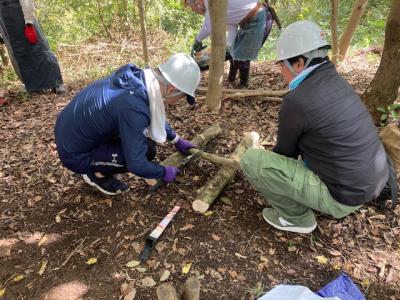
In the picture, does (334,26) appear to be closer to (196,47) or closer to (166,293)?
(196,47)

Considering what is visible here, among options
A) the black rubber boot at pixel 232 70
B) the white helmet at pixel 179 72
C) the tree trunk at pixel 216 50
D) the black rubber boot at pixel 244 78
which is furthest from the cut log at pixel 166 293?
the black rubber boot at pixel 232 70

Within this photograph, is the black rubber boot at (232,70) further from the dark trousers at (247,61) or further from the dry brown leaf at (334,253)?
the dry brown leaf at (334,253)

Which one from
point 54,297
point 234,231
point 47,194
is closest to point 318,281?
point 234,231

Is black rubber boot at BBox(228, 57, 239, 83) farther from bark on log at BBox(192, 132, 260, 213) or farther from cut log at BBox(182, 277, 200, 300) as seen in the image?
cut log at BBox(182, 277, 200, 300)

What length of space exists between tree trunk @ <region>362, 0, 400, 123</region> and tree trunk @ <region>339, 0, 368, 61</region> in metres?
2.39

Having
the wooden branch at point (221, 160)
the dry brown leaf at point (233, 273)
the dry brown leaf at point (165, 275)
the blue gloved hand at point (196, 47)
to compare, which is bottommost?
the dry brown leaf at point (233, 273)

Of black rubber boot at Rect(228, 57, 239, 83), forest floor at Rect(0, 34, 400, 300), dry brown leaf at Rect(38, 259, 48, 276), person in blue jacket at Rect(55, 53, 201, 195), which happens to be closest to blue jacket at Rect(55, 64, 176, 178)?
person in blue jacket at Rect(55, 53, 201, 195)

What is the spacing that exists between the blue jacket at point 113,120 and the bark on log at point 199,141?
23.5 inches

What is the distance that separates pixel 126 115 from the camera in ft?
8.84

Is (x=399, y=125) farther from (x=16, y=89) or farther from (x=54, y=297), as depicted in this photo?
(x=16, y=89)

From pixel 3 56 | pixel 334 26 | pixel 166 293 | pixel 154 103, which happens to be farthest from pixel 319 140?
pixel 3 56

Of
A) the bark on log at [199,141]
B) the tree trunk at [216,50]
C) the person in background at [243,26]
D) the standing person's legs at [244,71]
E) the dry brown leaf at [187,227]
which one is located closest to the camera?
the dry brown leaf at [187,227]

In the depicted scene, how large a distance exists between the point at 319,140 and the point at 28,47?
481 centimetres

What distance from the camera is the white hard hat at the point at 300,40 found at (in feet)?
8.31
